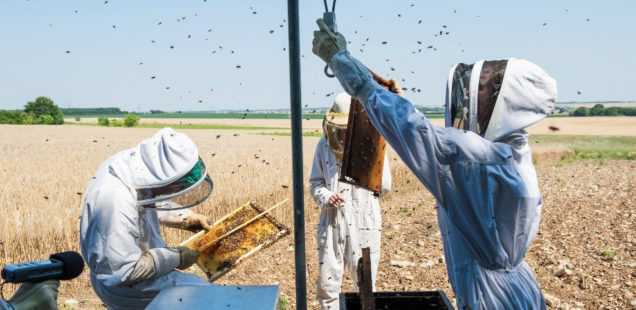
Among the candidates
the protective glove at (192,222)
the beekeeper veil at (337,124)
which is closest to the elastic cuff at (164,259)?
the protective glove at (192,222)

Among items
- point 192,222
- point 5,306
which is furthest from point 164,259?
point 5,306

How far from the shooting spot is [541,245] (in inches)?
368

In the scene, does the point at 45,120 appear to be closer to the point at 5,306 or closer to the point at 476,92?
the point at 5,306

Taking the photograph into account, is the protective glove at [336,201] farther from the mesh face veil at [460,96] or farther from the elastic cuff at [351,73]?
the elastic cuff at [351,73]

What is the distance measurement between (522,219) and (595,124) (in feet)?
235

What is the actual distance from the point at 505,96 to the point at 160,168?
198cm

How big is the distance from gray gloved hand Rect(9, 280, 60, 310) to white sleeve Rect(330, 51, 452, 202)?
1.49m

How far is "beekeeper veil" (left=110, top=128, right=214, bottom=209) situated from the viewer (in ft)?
10.7

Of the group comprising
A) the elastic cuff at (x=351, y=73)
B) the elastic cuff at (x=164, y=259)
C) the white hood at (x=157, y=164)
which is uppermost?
the elastic cuff at (x=351, y=73)

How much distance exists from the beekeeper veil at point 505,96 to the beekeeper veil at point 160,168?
1685 mm

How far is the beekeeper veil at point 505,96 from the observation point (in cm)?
244

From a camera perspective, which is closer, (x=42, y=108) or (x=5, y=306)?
(x=5, y=306)

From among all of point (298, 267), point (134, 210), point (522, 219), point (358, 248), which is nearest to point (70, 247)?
point (358, 248)

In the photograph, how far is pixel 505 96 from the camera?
7.98 ft
